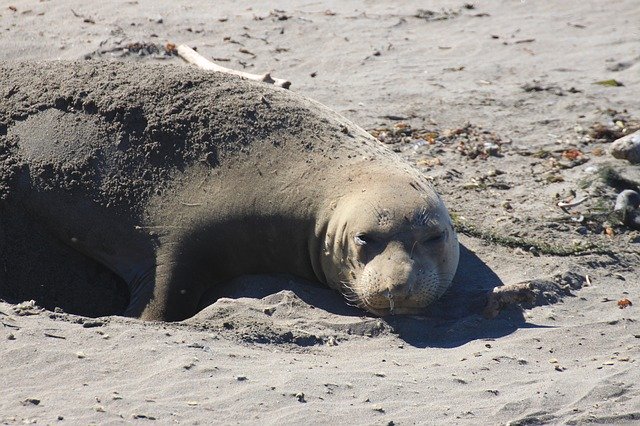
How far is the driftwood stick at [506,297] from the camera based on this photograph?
251 inches

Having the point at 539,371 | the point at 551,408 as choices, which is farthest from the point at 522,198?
the point at 551,408

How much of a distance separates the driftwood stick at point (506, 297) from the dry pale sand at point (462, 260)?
8 cm

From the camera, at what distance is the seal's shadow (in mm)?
6160

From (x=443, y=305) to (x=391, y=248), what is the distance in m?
0.52

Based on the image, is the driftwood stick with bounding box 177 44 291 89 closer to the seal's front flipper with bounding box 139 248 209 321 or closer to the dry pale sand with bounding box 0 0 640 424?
the dry pale sand with bounding box 0 0 640 424

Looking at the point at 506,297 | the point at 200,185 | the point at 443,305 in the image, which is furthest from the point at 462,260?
the point at 200,185

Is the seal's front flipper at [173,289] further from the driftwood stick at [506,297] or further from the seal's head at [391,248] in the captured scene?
the driftwood stick at [506,297]

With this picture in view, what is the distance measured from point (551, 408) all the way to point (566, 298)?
5.55 ft

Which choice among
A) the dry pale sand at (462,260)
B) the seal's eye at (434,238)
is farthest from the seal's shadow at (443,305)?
the seal's eye at (434,238)

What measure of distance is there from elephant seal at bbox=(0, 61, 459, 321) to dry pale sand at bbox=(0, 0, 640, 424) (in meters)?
0.27

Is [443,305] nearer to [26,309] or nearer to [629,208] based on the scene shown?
[629,208]

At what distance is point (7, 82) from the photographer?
24.8 feet

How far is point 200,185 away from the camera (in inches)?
273

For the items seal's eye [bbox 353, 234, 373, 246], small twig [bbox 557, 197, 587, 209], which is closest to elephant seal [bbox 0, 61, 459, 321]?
seal's eye [bbox 353, 234, 373, 246]
